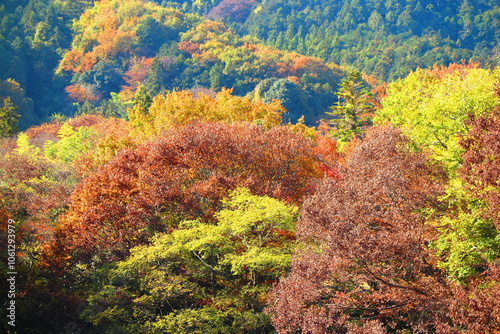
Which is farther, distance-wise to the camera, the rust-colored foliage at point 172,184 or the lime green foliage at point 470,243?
the rust-colored foliage at point 172,184

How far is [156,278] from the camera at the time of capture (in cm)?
2127

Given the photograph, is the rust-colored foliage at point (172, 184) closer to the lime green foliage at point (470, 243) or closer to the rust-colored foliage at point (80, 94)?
the lime green foliage at point (470, 243)

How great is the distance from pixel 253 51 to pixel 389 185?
139681mm

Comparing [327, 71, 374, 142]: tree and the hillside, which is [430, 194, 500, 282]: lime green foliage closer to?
the hillside

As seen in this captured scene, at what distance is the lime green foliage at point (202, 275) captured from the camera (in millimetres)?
20516

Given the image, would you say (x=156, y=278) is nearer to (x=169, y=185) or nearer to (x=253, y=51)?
(x=169, y=185)

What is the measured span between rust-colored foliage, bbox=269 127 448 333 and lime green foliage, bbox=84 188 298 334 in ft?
7.08

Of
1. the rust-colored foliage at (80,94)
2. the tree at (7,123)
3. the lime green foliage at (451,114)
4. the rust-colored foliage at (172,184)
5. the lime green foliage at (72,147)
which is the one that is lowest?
the rust-colored foliage at (80,94)

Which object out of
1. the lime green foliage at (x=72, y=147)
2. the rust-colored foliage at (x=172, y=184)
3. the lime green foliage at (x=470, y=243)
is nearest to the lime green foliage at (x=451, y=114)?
the lime green foliage at (x=470, y=243)

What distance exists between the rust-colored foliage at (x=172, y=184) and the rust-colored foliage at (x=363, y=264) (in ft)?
24.9

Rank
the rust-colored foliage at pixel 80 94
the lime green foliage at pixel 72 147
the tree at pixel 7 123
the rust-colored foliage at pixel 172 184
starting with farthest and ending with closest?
the rust-colored foliage at pixel 80 94 < the tree at pixel 7 123 < the lime green foliage at pixel 72 147 < the rust-colored foliage at pixel 172 184

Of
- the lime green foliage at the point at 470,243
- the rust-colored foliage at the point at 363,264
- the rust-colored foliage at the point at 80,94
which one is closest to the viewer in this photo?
the lime green foliage at the point at 470,243

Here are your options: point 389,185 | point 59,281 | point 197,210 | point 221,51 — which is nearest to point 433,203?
point 389,185

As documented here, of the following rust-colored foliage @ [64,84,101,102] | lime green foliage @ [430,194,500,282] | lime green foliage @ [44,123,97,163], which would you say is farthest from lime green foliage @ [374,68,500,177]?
rust-colored foliage @ [64,84,101,102]
